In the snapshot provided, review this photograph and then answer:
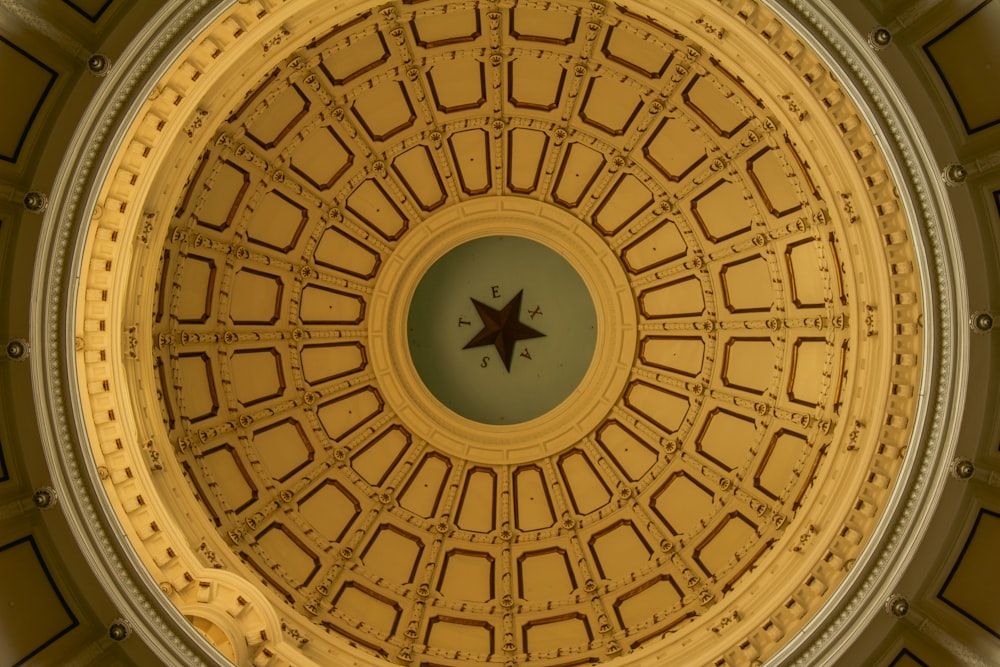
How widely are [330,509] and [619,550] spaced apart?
7.17 metres

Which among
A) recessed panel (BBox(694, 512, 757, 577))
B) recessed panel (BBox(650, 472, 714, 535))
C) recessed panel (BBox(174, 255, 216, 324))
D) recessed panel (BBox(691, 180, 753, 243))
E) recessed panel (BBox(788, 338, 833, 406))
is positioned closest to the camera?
recessed panel (BBox(174, 255, 216, 324))

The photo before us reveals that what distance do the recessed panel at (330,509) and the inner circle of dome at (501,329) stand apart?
144 inches

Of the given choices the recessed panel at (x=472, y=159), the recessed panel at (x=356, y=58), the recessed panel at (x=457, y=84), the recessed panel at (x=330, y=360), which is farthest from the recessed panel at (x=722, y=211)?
the recessed panel at (x=330, y=360)

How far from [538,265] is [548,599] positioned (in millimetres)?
8504

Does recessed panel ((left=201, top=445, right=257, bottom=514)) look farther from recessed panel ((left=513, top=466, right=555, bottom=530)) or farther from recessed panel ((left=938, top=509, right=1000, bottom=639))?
recessed panel ((left=938, top=509, right=1000, bottom=639))

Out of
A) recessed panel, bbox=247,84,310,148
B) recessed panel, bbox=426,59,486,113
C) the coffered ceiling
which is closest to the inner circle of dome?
the coffered ceiling

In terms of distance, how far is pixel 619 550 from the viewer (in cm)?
2022

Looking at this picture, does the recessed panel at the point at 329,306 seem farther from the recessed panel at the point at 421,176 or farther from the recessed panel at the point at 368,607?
the recessed panel at the point at 368,607

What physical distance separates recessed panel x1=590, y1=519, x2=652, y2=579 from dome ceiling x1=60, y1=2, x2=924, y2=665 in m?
0.06

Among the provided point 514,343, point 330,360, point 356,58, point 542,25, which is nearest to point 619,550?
point 514,343

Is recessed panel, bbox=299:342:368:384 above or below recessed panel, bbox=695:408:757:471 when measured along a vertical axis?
above

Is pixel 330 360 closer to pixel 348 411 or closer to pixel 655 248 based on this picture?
pixel 348 411

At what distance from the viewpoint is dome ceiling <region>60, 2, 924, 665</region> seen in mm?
14789

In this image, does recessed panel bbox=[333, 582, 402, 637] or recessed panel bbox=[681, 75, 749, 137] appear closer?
recessed panel bbox=[681, 75, 749, 137]
